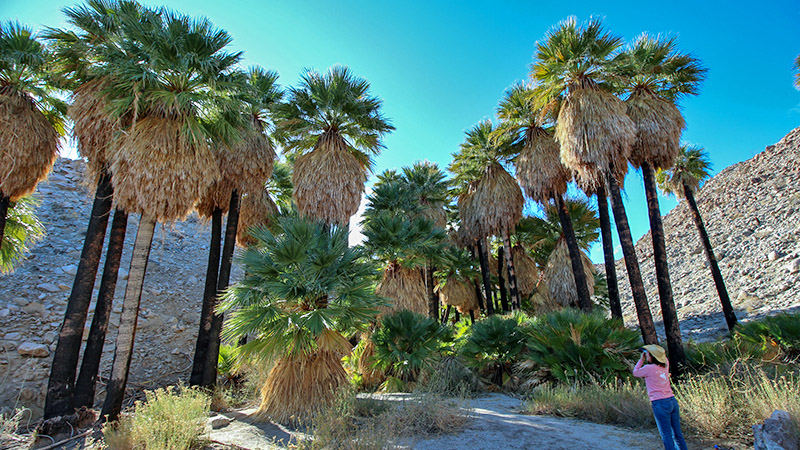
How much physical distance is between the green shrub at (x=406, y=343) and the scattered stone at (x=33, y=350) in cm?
1110

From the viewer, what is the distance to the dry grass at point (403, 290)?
508 inches

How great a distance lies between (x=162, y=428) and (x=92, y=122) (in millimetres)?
7153

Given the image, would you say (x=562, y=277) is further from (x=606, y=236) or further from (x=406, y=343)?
(x=406, y=343)

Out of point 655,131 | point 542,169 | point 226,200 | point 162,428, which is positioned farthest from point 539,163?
point 162,428

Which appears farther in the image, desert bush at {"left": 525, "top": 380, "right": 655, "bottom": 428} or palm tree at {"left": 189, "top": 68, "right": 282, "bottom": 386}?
palm tree at {"left": 189, "top": 68, "right": 282, "bottom": 386}

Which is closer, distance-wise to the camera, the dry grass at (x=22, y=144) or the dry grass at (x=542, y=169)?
the dry grass at (x=22, y=144)

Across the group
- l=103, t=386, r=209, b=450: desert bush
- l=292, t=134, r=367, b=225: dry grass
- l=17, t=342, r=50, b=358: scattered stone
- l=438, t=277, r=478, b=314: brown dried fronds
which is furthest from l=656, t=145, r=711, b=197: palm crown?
l=17, t=342, r=50, b=358: scattered stone

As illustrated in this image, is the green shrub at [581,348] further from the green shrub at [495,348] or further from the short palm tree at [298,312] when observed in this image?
the short palm tree at [298,312]

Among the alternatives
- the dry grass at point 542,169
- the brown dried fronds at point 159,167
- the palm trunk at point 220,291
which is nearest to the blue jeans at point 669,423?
the palm trunk at point 220,291

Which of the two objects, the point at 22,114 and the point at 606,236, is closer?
the point at 22,114

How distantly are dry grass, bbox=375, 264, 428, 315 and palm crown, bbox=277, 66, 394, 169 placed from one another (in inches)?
183

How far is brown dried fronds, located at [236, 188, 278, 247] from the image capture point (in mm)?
13898

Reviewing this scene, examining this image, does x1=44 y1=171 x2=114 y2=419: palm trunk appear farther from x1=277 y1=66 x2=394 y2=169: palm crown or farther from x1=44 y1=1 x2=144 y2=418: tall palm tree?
x1=277 y1=66 x2=394 y2=169: palm crown

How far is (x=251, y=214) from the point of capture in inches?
551
